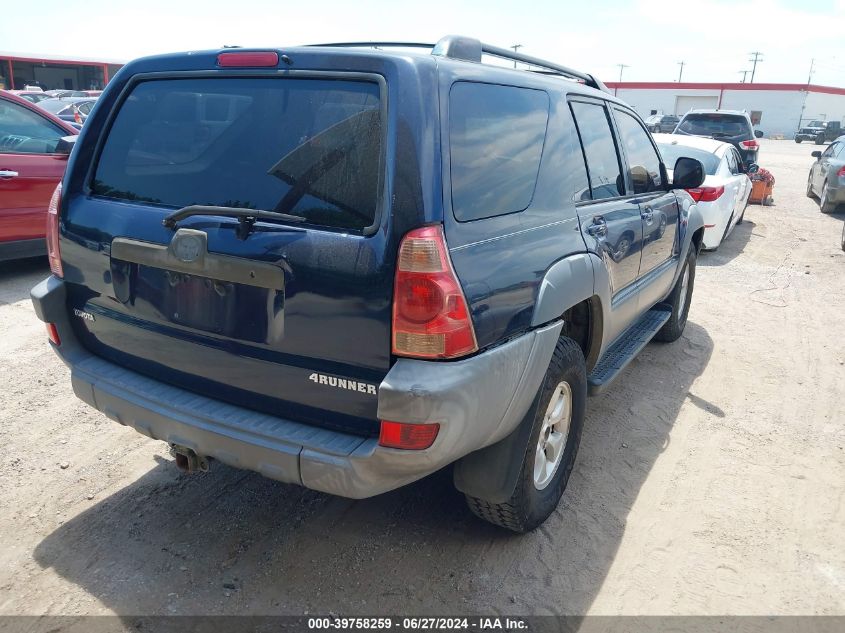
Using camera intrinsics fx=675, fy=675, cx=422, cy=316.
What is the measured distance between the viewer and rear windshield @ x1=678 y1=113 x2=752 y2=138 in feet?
50.1

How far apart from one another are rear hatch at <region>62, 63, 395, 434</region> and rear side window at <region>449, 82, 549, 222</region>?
32 centimetres

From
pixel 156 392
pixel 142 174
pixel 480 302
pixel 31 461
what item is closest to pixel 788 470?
pixel 480 302

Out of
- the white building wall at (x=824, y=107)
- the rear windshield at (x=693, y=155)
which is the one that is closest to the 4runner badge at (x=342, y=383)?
the rear windshield at (x=693, y=155)

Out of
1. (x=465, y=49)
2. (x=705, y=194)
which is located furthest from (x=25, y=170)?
(x=705, y=194)

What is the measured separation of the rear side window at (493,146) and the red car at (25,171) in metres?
5.09

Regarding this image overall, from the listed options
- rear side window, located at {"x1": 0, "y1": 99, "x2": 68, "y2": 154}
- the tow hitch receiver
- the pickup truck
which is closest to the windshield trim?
the tow hitch receiver

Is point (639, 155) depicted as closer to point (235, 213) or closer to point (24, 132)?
point (235, 213)

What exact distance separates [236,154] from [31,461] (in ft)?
6.85

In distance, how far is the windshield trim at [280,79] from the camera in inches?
87.7

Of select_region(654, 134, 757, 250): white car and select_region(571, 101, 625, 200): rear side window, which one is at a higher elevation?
select_region(571, 101, 625, 200): rear side window

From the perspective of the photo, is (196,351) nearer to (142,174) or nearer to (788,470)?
(142,174)

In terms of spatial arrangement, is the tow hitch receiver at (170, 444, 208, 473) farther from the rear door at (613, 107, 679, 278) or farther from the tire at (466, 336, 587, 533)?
the rear door at (613, 107, 679, 278)

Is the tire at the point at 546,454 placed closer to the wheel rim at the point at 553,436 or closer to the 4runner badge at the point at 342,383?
the wheel rim at the point at 553,436

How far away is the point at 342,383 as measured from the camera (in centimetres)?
231
